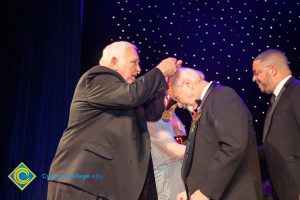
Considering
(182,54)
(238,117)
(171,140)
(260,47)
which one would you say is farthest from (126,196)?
(260,47)

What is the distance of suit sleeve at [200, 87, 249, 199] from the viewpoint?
1.89 metres

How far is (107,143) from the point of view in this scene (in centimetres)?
195

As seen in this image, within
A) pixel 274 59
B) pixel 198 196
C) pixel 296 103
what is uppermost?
pixel 274 59

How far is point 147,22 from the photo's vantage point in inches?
184

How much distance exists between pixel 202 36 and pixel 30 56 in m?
2.27

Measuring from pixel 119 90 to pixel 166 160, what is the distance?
3.66 ft

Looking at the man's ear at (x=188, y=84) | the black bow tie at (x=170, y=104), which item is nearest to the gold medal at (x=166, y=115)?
the black bow tie at (x=170, y=104)

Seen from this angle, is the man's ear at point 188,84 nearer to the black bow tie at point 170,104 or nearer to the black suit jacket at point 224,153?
the black suit jacket at point 224,153

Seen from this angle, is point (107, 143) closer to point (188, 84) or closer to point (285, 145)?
point (188, 84)

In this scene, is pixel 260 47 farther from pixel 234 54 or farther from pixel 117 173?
pixel 117 173

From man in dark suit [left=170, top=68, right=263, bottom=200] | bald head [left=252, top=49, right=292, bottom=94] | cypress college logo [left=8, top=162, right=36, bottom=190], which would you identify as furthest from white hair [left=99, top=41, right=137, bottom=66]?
cypress college logo [left=8, top=162, right=36, bottom=190]

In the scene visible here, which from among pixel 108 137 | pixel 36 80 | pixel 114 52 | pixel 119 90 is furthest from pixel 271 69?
pixel 36 80

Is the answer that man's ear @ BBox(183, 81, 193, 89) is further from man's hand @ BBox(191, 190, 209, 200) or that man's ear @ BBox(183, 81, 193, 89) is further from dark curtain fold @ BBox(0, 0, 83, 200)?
dark curtain fold @ BBox(0, 0, 83, 200)

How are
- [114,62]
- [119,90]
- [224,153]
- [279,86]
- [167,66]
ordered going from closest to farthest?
[224,153] → [119,90] → [167,66] → [114,62] → [279,86]
